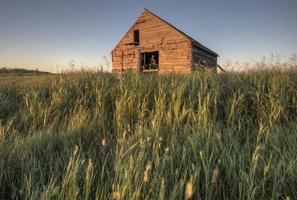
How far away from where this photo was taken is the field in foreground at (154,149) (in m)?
1.31

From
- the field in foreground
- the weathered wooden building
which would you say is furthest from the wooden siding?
the field in foreground

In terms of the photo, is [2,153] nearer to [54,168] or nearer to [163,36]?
[54,168]

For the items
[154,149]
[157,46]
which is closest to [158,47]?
[157,46]

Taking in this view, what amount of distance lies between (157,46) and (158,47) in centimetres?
13

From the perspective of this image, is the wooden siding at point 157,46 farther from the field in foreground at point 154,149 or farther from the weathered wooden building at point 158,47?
the field in foreground at point 154,149

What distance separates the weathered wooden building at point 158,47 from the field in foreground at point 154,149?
483 inches

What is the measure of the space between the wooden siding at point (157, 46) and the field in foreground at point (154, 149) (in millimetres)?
12279

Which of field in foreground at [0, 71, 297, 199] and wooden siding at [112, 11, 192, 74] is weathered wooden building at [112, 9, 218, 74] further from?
field in foreground at [0, 71, 297, 199]

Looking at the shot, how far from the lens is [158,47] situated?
17.7m

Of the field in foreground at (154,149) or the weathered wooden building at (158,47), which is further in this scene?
the weathered wooden building at (158,47)

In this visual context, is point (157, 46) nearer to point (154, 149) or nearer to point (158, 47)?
point (158, 47)

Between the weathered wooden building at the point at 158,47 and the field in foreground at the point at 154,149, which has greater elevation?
the weathered wooden building at the point at 158,47

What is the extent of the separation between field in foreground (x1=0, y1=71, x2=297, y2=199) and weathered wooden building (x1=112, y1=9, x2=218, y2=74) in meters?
12.3

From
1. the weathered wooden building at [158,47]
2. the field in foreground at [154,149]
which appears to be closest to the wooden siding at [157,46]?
the weathered wooden building at [158,47]
